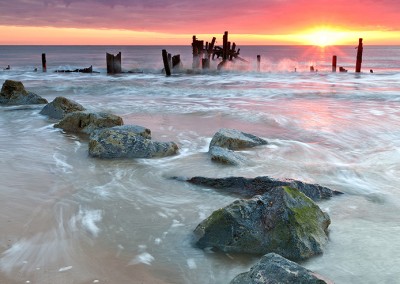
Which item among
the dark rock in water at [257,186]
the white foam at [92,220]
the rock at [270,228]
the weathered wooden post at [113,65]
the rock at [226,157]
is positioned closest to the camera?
the rock at [270,228]

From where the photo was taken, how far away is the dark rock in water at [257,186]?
5234 millimetres

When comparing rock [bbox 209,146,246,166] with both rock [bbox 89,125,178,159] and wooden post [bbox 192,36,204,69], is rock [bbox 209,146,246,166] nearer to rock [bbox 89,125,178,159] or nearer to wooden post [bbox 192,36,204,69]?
rock [bbox 89,125,178,159]

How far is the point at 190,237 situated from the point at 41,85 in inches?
843

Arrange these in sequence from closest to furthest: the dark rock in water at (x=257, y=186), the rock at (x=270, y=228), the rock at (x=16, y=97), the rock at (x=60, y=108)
→ the rock at (x=270, y=228), the dark rock in water at (x=257, y=186), the rock at (x=60, y=108), the rock at (x=16, y=97)

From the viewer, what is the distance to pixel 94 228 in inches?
176

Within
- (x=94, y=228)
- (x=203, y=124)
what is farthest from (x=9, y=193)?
(x=203, y=124)

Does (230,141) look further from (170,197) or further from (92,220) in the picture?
(92,220)

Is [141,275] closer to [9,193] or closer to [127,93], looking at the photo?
[9,193]


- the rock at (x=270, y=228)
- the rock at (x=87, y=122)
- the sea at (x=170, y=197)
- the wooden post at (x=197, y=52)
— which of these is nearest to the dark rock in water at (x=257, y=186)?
the sea at (x=170, y=197)

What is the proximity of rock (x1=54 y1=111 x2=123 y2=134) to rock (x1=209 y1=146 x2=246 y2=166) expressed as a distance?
124 inches

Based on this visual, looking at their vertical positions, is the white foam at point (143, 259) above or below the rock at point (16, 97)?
below

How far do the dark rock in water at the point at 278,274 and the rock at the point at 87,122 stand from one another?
6.75m

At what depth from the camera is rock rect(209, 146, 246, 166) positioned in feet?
22.3

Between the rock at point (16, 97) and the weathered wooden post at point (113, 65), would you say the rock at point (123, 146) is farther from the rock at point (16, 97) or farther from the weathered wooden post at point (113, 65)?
the weathered wooden post at point (113, 65)
